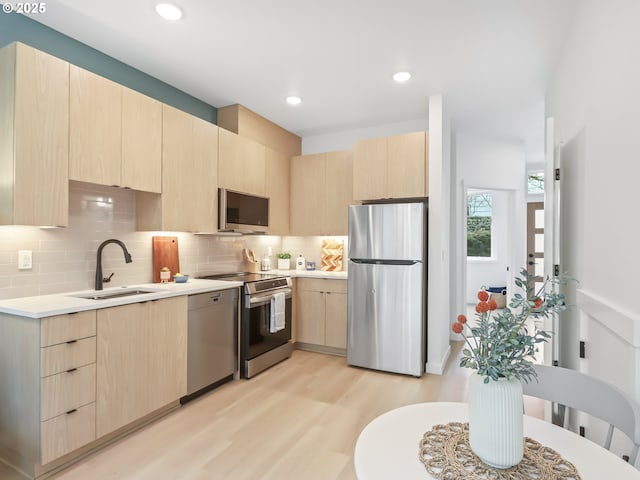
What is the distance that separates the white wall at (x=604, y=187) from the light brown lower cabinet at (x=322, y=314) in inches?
84.7

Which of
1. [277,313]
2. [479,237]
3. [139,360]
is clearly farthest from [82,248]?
[479,237]

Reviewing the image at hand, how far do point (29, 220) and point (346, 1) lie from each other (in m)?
2.28

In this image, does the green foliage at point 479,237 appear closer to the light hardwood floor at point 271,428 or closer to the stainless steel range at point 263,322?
the light hardwood floor at point 271,428

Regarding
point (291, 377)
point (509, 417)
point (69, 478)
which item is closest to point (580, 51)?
point (509, 417)

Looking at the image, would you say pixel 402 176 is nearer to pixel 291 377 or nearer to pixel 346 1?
pixel 346 1

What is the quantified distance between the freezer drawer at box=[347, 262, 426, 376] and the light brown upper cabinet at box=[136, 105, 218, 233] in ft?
5.17

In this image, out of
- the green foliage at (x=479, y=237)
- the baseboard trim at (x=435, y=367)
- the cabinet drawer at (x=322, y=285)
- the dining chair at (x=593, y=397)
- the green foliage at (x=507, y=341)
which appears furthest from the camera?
the green foliage at (x=479, y=237)

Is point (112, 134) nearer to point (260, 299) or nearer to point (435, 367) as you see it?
point (260, 299)

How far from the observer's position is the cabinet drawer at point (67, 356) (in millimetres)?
1936

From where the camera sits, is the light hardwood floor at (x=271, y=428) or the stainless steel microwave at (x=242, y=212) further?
the stainless steel microwave at (x=242, y=212)

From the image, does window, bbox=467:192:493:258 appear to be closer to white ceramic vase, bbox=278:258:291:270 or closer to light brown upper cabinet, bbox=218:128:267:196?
white ceramic vase, bbox=278:258:291:270

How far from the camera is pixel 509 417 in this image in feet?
2.82

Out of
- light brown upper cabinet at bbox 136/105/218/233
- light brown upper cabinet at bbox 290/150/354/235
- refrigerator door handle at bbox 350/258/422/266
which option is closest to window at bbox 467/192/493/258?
light brown upper cabinet at bbox 290/150/354/235

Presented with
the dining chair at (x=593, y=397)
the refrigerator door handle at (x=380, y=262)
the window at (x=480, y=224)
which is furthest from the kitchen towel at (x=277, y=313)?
the window at (x=480, y=224)
